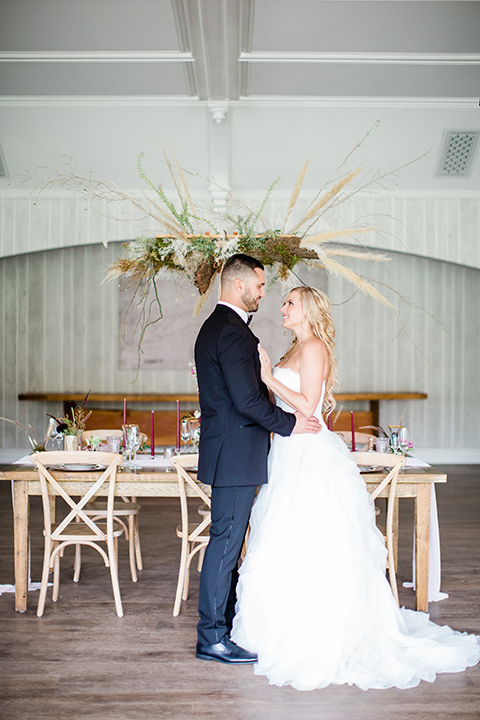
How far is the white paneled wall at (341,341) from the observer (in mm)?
8773

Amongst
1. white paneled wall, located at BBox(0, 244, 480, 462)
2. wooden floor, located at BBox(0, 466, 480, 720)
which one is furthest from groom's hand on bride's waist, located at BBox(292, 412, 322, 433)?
white paneled wall, located at BBox(0, 244, 480, 462)

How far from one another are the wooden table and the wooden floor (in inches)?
7.0

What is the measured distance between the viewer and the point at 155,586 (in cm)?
388

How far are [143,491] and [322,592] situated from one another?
119 cm

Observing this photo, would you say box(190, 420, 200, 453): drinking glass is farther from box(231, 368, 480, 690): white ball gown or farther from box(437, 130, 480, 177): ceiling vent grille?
box(437, 130, 480, 177): ceiling vent grille

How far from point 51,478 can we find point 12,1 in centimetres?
398

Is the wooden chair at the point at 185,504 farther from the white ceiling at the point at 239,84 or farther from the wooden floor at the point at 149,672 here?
the white ceiling at the point at 239,84

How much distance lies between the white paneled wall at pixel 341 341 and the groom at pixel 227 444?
19.4ft

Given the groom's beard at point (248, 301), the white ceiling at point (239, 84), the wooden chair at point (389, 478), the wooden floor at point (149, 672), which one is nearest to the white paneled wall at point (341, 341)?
the white ceiling at point (239, 84)

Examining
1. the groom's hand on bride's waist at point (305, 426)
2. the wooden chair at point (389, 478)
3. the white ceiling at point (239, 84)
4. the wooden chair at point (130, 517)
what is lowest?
the wooden chair at point (130, 517)

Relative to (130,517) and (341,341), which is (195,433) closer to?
(130,517)

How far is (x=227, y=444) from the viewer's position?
2.81m

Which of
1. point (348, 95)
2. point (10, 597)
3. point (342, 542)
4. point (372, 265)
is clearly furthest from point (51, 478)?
point (372, 265)

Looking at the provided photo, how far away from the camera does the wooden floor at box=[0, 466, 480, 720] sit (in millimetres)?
2424
